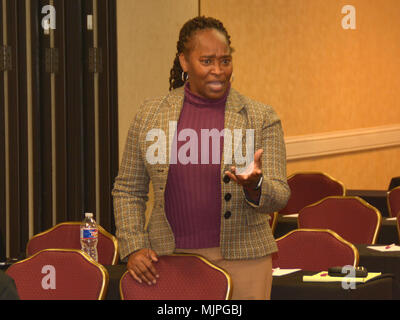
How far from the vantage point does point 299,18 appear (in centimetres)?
919

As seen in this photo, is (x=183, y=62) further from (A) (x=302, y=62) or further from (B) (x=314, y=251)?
(A) (x=302, y=62)

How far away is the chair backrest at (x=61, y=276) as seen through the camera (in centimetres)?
342

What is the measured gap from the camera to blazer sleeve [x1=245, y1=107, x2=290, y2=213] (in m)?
2.46

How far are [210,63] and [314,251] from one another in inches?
66.6

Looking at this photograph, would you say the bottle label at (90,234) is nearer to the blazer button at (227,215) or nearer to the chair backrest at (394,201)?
the blazer button at (227,215)

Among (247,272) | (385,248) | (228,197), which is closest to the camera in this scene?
(228,197)

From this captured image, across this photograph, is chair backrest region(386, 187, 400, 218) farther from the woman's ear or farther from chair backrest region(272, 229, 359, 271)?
the woman's ear

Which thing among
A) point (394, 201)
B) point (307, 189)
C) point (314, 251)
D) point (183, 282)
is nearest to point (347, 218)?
point (394, 201)

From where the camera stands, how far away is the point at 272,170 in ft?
8.43

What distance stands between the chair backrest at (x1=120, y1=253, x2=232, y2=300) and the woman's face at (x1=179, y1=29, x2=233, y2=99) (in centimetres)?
53

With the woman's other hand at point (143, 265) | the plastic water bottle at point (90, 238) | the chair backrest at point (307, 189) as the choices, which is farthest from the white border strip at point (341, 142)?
the woman's other hand at point (143, 265)
